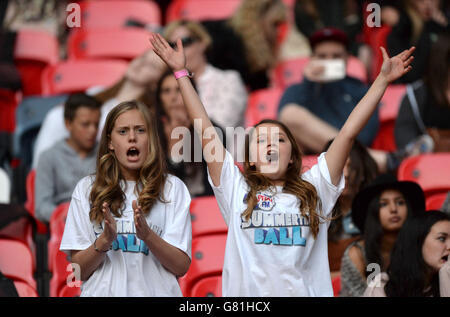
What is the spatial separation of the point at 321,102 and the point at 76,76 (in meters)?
1.80

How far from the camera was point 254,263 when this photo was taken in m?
3.21

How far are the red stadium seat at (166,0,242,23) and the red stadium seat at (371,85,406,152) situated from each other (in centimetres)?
184

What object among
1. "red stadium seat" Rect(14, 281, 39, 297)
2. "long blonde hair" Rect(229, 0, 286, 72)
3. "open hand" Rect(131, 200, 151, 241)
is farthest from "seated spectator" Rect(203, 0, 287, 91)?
"open hand" Rect(131, 200, 151, 241)

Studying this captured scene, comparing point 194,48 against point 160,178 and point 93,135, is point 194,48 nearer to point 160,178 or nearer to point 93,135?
point 93,135

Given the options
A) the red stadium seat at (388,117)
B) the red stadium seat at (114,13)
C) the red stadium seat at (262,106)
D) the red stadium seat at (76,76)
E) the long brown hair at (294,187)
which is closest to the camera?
the long brown hair at (294,187)

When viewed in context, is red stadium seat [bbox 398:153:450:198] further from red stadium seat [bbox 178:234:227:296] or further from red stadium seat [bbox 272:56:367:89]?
red stadium seat [bbox 272:56:367:89]

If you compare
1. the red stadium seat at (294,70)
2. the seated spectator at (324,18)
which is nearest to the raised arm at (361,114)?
the red stadium seat at (294,70)

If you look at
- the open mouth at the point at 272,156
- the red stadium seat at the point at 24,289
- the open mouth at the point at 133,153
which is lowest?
the red stadium seat at the point at 24,289

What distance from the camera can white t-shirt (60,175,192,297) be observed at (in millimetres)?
3213

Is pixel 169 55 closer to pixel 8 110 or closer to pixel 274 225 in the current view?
pixel 274 225

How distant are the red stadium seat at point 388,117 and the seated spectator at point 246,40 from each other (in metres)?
1.10

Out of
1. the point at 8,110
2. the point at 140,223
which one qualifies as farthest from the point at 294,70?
the point at 140,223

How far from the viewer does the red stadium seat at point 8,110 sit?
19.6 feet

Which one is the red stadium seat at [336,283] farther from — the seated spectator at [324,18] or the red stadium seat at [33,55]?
the red stadium seat at [33,55]
